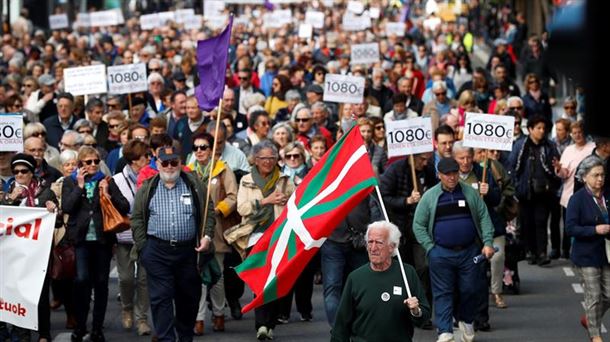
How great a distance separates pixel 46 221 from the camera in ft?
33.8

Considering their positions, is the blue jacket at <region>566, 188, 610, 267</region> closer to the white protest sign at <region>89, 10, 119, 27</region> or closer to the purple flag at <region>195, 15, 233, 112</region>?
the purple flag at <region>195, 15, 233, 112</region>

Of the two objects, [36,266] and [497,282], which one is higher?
[36,266]

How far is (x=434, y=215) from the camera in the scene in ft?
34.7

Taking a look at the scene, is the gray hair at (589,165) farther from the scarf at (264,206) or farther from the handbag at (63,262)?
the handbag at (63,262)

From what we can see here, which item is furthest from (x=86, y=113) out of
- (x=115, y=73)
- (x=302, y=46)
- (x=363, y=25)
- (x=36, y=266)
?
(x=363, y=25)

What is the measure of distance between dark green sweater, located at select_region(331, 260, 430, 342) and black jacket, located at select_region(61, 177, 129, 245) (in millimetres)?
4300

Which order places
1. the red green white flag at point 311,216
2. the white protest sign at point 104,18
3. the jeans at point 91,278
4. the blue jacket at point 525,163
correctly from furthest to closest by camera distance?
the white protest sign at point 104,18 → the blue jacket at point 525,163 → the jeans at point 91,278 → the red green white flag at point 311,216

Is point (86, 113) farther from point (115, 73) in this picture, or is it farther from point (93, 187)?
point (93, 187)

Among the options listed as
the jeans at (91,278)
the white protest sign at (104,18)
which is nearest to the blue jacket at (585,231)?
the jeans at (91,278)

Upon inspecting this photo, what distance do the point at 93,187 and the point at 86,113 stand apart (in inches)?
232

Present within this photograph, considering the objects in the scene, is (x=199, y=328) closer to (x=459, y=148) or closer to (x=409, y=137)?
(x=409, y=137)

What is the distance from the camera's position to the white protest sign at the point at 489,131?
41.2 feet

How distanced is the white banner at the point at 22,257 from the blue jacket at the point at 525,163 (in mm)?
6841

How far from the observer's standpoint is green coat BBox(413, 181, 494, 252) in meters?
10.6
